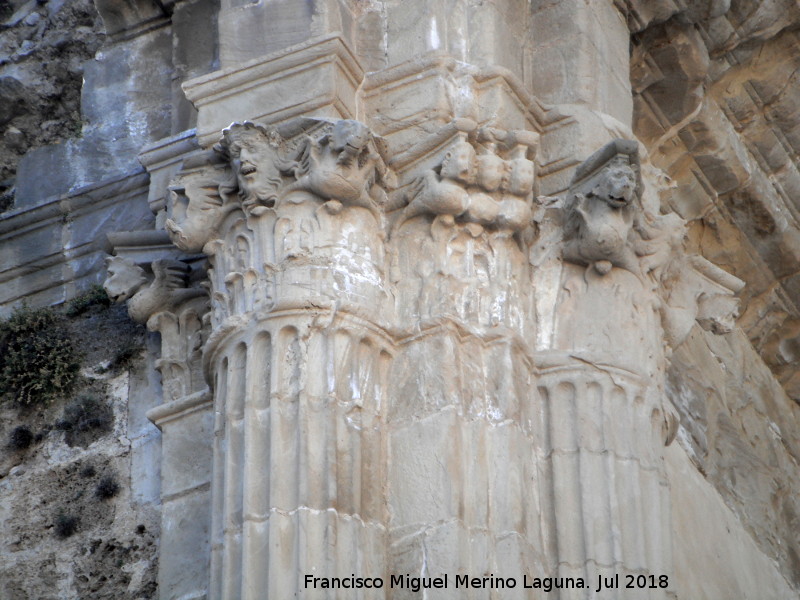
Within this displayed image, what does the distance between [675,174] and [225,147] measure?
3.20 meters

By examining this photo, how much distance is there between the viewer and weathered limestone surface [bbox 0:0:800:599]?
6.17 metres

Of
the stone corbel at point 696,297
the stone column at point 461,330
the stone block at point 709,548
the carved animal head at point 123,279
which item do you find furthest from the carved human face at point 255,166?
the stone block at point 709,548

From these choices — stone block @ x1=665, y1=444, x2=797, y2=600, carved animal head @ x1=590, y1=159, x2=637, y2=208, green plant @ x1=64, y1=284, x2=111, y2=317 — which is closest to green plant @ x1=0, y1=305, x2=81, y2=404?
green plant @ x1=64, y1=284, x2=111, y2=317

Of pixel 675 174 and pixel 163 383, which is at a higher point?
pixel 675 174

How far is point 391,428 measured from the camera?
251 inches

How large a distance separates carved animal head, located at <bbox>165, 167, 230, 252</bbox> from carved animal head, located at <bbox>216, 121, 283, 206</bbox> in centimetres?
13

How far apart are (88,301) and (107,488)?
105cm

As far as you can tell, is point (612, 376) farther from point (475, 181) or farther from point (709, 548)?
point (709, 548)

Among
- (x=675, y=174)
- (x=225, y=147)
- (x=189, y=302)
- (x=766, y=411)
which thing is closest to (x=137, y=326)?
(x=189, y=302)

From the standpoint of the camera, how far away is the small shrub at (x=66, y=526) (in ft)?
23.1

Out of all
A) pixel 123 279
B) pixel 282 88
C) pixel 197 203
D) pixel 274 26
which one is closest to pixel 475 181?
pixel 282 88

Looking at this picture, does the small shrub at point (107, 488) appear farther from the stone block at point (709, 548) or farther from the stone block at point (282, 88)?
the stone block at point (709, 548)

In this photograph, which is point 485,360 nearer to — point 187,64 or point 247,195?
point 247,195

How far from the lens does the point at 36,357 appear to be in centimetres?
762
